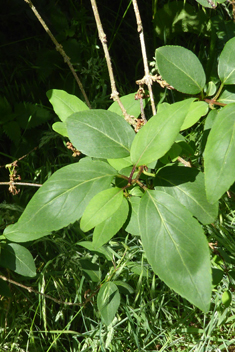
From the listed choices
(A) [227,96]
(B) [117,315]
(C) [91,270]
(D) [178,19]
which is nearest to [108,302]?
(C) [91,270]

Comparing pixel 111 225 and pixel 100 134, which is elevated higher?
pixel 100 134

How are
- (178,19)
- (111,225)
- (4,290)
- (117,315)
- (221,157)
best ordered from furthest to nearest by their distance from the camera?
(178,19), (117,315), (4,290), (111,225), (221,157)

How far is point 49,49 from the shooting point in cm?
189

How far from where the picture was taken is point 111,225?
0.81 m

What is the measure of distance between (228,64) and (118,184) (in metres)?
0.40

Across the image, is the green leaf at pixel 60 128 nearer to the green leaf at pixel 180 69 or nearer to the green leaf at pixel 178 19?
the green leaf at pixel 180 69

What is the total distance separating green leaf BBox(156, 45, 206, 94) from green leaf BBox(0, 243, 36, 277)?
0.71 metres

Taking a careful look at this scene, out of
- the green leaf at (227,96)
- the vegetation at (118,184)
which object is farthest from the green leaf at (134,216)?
the green leaf at (227,96)

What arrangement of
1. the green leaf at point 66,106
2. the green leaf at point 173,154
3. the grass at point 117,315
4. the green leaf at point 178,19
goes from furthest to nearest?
1. the green leaf at point 178,19
2. the grass at point 117,315
3. the green leaf at point 66,106
4. the green leaf at point 173,154

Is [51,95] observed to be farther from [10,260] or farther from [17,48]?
[17,48]

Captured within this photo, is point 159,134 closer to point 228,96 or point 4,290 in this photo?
point 228,96

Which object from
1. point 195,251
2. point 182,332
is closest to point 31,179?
point 182,332

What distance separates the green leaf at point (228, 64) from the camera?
2.97ft

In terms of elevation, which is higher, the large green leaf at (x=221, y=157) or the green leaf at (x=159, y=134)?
the green leaf at (x=159, y=134)
